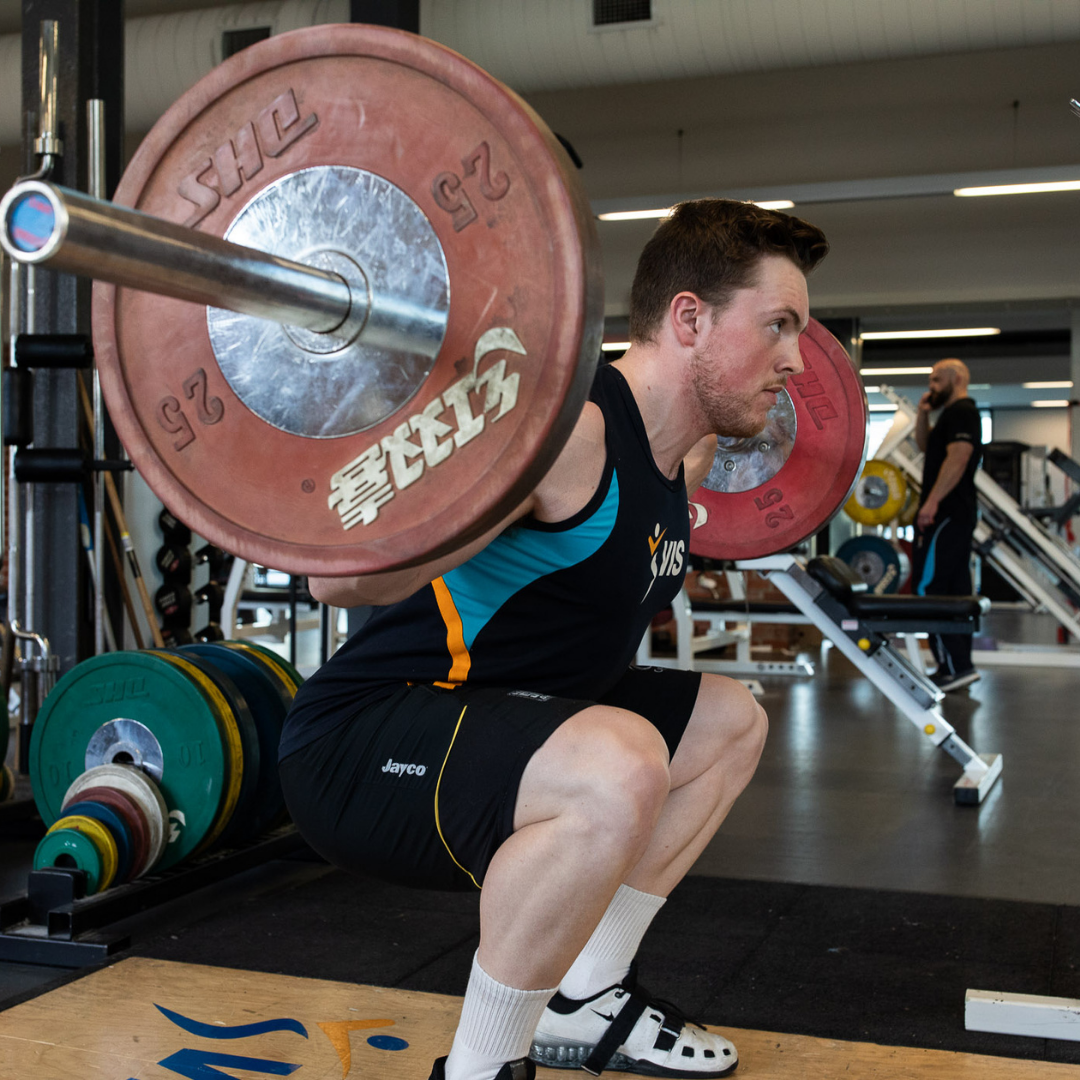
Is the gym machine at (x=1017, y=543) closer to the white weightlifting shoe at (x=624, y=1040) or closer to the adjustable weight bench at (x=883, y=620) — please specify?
the adjustable weight bench at (x=883, y=620)

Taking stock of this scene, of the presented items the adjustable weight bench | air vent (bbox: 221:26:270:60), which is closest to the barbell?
the adjustable weight bench

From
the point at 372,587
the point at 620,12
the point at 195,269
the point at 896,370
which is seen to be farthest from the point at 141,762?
the point at 896,370

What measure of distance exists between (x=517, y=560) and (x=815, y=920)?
4.45 ft

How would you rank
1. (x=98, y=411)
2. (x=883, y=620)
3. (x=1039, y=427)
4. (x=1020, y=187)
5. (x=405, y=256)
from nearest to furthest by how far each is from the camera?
1. (x=405, y=256)
2. (x=98, y=411)
3. (x=883, y=620)
4. (x=1020, y=187)
5. (x=1039, y=427)

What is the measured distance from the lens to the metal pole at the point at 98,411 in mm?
2902

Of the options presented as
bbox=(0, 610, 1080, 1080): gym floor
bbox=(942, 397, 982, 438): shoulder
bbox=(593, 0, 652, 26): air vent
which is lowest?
bbox=(0, 610, 1080, 1080): gym floor

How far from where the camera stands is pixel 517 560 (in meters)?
1.28

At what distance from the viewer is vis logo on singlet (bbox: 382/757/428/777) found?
1245mm

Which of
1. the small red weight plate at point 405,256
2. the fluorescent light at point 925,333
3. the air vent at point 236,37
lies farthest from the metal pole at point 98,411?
the fluorescent light at point 925,333

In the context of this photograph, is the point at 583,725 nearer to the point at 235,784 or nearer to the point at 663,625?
the point at 235,784

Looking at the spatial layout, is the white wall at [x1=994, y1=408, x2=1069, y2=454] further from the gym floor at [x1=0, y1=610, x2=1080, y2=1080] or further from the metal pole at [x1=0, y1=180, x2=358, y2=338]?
the metal pole at [x1=0, y1=180, x2=358, y2=338]

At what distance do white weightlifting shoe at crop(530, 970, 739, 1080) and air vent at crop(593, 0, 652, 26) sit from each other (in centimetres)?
442

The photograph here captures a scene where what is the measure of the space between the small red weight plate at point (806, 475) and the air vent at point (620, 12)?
3457 millimetres

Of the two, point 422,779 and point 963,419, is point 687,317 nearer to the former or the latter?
point 422,779
